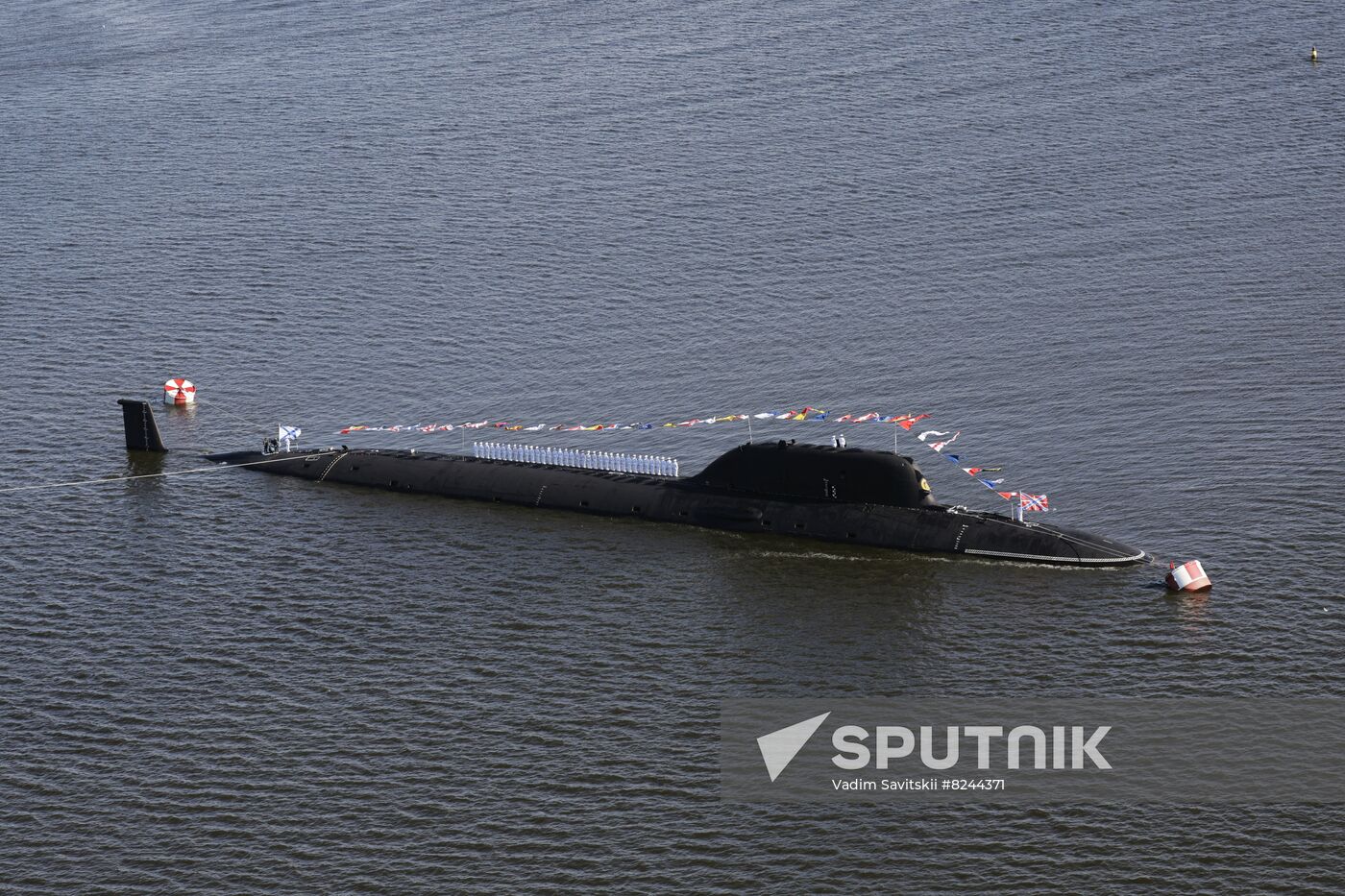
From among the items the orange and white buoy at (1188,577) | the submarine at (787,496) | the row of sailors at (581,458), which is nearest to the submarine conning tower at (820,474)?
the submarine at (787,496)

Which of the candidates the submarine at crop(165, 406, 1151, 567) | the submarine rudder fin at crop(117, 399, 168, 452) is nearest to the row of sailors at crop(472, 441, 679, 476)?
the submarine at crop(165, 406, 1151, 567)

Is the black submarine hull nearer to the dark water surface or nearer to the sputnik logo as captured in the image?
the dark water surface

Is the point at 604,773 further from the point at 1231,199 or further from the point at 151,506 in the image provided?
the point at 1231,199

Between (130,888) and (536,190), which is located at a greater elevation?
(536,190)

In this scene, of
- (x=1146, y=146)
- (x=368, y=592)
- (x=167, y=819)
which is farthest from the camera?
(x=1146, y=146)

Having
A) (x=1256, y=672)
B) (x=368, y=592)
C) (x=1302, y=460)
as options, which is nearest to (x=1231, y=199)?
(x=1302, y=460)

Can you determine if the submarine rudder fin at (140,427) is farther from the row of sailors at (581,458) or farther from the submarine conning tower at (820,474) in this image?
the submarine conning tower at (820,474)
